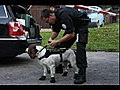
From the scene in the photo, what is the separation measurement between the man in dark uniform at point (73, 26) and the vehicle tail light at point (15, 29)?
4.78 feet

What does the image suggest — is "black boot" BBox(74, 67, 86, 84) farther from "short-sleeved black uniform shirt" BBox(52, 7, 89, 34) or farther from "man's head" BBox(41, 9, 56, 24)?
"man's head" BBox(41, 9, 56, 24)

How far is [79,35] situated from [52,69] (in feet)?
2.32

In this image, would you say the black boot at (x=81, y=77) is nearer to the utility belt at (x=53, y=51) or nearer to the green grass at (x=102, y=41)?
the utility belt at (x=53, y=51)

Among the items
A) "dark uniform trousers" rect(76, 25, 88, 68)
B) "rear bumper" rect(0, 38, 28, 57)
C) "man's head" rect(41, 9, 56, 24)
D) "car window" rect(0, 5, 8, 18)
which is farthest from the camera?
"car window" rect(0, 5, 8, 18)

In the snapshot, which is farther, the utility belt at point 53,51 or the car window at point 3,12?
the car window at point 3,12

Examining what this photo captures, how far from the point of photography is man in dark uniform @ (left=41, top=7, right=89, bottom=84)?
15.9ft

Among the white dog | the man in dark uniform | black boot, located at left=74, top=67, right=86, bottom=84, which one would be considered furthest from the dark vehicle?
black boot, located at left=74, top=67, right=86, bottom=84

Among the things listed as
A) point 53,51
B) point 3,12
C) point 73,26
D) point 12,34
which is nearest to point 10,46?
point 12,34

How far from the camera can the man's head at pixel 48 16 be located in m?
4.81

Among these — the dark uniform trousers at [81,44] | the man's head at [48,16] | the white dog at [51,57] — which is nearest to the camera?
the man's head at [48,16]

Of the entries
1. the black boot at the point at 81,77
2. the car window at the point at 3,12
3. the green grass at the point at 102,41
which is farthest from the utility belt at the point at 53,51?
the green grass at the point at 102,41

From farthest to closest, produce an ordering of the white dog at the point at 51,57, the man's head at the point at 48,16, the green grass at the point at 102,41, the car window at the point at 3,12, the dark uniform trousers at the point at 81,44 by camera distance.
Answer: the green grass at the point at 102,41 → the car window at the point at 3,12 → the white dog at the point at 51,57 → the dark uniform trousers at the point at 81,44 → the man's head at the point at 48,16

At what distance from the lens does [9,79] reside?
552cm
